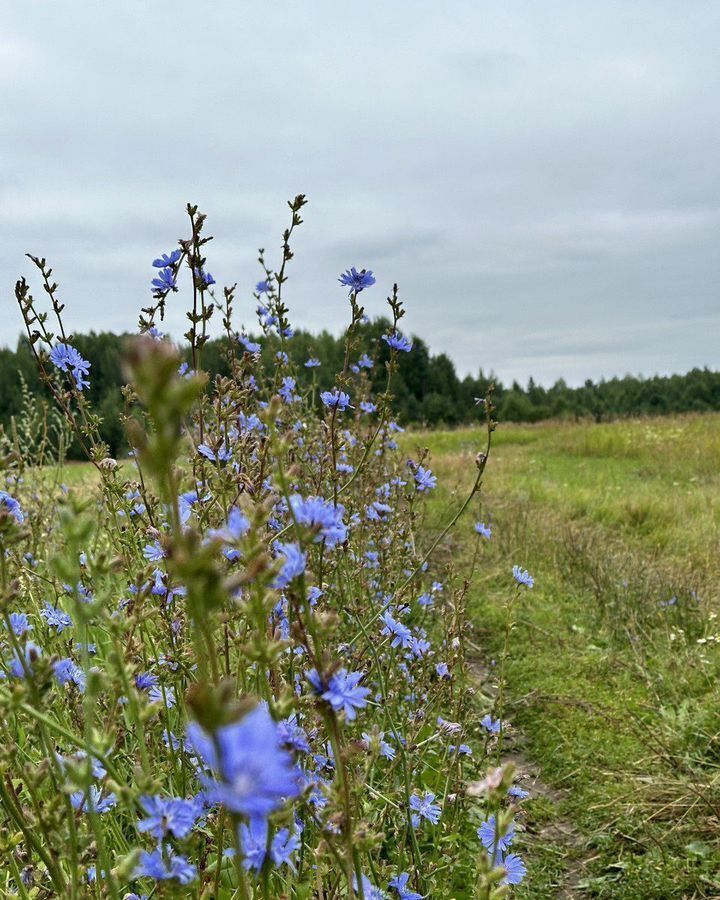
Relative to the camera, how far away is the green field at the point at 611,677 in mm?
2615

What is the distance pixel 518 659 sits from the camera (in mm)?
4402

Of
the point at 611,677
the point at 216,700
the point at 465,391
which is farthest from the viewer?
the point at 465,391

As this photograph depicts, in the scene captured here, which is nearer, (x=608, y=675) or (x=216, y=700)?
(x=216, y=700)

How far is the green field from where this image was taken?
2615 mm

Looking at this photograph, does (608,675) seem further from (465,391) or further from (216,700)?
(465,391)

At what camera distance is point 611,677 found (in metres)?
3.94

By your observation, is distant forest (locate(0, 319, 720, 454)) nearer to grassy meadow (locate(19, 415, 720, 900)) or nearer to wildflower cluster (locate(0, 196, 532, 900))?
grassy meadow (locate(19, 415, 720, 900))

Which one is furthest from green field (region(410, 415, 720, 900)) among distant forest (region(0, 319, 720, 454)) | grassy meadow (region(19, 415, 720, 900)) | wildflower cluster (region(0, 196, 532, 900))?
distant forest (region(0, 319, 720, 454))

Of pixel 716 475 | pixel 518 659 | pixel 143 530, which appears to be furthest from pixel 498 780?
pixel 716 475

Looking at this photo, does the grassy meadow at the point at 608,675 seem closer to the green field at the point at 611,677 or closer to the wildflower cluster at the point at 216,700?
the green field at the point at 611,677

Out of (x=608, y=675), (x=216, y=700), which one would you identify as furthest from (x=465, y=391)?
(x=216, y=700)

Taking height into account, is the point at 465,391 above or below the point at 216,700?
above

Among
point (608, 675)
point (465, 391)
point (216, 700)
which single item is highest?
point (465, 391)

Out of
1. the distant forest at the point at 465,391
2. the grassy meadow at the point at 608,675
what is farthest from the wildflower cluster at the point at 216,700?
the distant forest at the point at 465,391
